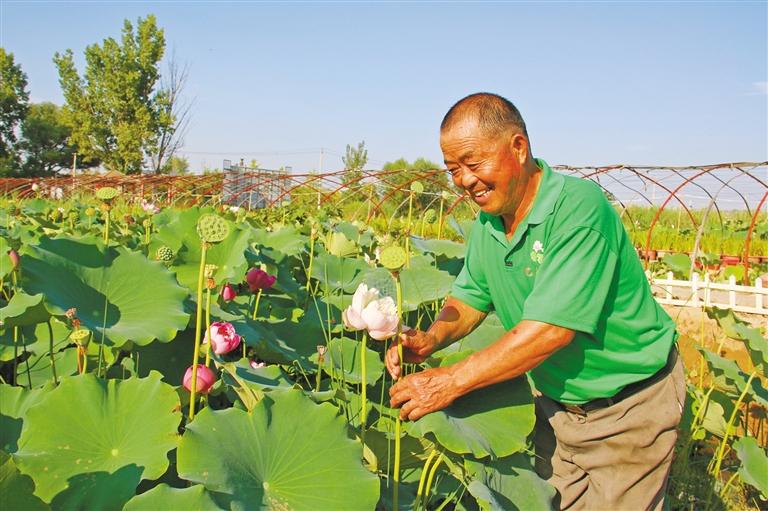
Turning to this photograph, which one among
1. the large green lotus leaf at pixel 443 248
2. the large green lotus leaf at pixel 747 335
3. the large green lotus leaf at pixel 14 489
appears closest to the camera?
the large green lotus leaf at pixel 14 489

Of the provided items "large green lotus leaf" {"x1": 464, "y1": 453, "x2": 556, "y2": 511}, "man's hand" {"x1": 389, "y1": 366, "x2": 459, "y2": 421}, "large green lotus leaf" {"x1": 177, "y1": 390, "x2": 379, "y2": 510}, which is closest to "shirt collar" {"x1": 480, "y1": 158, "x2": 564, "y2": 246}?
"man's hand" {"x1": 389, "y1": 366, "x2": 459, "y2": 421}

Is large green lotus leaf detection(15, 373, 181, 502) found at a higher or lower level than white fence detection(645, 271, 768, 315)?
higher

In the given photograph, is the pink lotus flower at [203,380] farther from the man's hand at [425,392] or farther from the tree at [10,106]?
the tree at [10,106]

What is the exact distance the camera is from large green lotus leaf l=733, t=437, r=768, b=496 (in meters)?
2.17

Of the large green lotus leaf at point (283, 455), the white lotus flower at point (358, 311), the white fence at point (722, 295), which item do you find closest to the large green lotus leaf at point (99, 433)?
the large green lotus leaf at point (283, 455)

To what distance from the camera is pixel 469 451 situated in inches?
56.5

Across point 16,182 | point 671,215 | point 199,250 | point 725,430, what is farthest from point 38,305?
point 671,215

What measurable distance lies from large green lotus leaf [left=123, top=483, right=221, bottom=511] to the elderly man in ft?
1.80

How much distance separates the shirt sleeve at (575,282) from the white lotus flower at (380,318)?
382 mm

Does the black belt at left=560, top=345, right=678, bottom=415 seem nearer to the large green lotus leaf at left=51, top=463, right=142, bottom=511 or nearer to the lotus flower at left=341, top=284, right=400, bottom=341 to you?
the lotus flower at left=341, top=284, right=400, bottom=341

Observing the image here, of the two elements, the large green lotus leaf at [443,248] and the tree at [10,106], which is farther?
the tree at [10,106]

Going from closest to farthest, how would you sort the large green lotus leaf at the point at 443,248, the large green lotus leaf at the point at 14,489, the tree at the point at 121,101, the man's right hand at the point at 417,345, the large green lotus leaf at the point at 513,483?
1. the large green lotus leaf at the point at 14,489
2. the large green lotus leaf at the point at 513,483
3. the man's right hand at the point at 417,345
4. the large green lotus leaf at the point at 443,248
5. the tree at the point at 121,101

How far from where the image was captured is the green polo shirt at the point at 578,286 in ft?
5.23

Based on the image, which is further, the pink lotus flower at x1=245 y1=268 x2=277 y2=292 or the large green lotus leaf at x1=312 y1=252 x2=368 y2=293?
the large green lotus leaf at x1=312 y1=252 x2=368 y2=293
